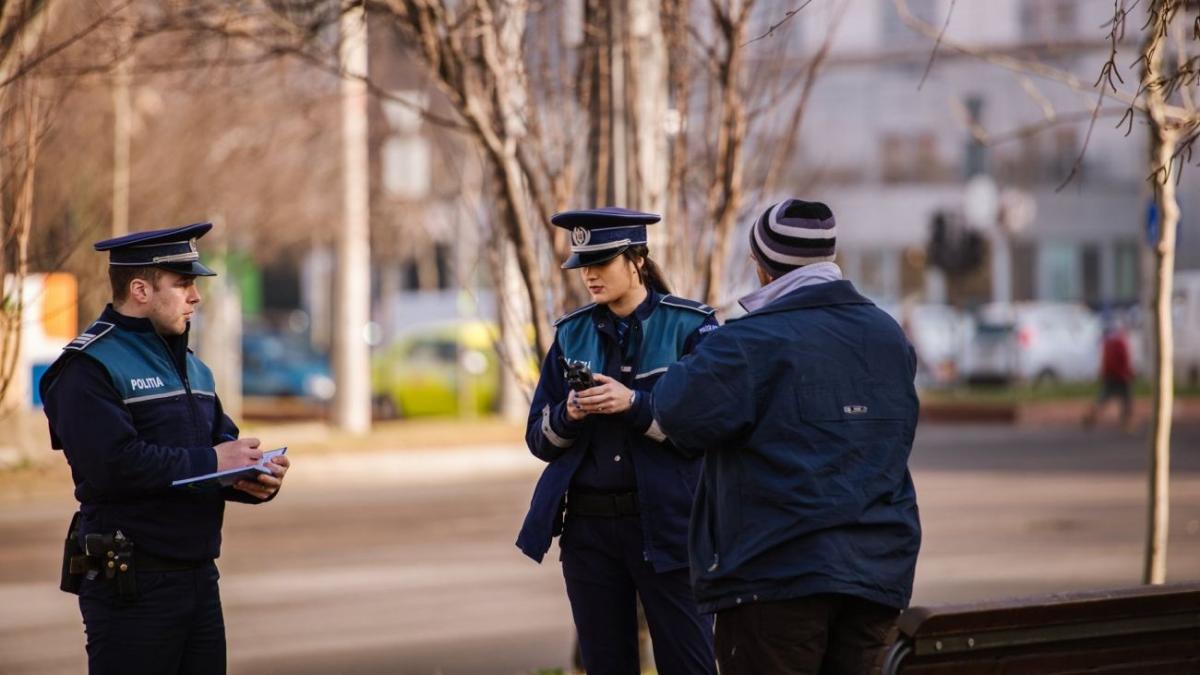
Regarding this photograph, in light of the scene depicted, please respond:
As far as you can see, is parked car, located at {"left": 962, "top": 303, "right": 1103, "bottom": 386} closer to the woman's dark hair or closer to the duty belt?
the woman's dark hair

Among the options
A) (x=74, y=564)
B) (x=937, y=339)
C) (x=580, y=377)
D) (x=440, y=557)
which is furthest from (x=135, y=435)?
(x=937, y=339)

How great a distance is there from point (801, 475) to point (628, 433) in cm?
113

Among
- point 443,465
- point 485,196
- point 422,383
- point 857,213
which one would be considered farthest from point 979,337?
point 485,196

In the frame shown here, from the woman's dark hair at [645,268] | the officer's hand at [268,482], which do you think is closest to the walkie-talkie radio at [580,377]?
the woman's dark hair at [645,268]

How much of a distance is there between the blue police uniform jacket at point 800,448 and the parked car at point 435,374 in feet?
82.8

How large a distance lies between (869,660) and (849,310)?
2.86 feet

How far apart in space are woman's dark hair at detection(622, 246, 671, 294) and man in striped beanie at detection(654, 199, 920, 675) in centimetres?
106

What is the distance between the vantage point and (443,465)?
73.2 feet

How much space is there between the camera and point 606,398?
5.34 meters

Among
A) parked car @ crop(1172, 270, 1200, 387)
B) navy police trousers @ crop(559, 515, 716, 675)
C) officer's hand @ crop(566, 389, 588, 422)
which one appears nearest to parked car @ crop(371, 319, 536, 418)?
parked car @ crop(1172, 270, 1200, 387)

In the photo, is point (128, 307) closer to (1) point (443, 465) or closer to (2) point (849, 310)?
(2) point (849, 310)

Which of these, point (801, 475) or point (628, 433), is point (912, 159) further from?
point (801, 475)

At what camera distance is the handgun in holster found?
Result: 498 cm

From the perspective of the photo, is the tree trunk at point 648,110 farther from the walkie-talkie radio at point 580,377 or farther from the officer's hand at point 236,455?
the officer's hand at point 236,455
